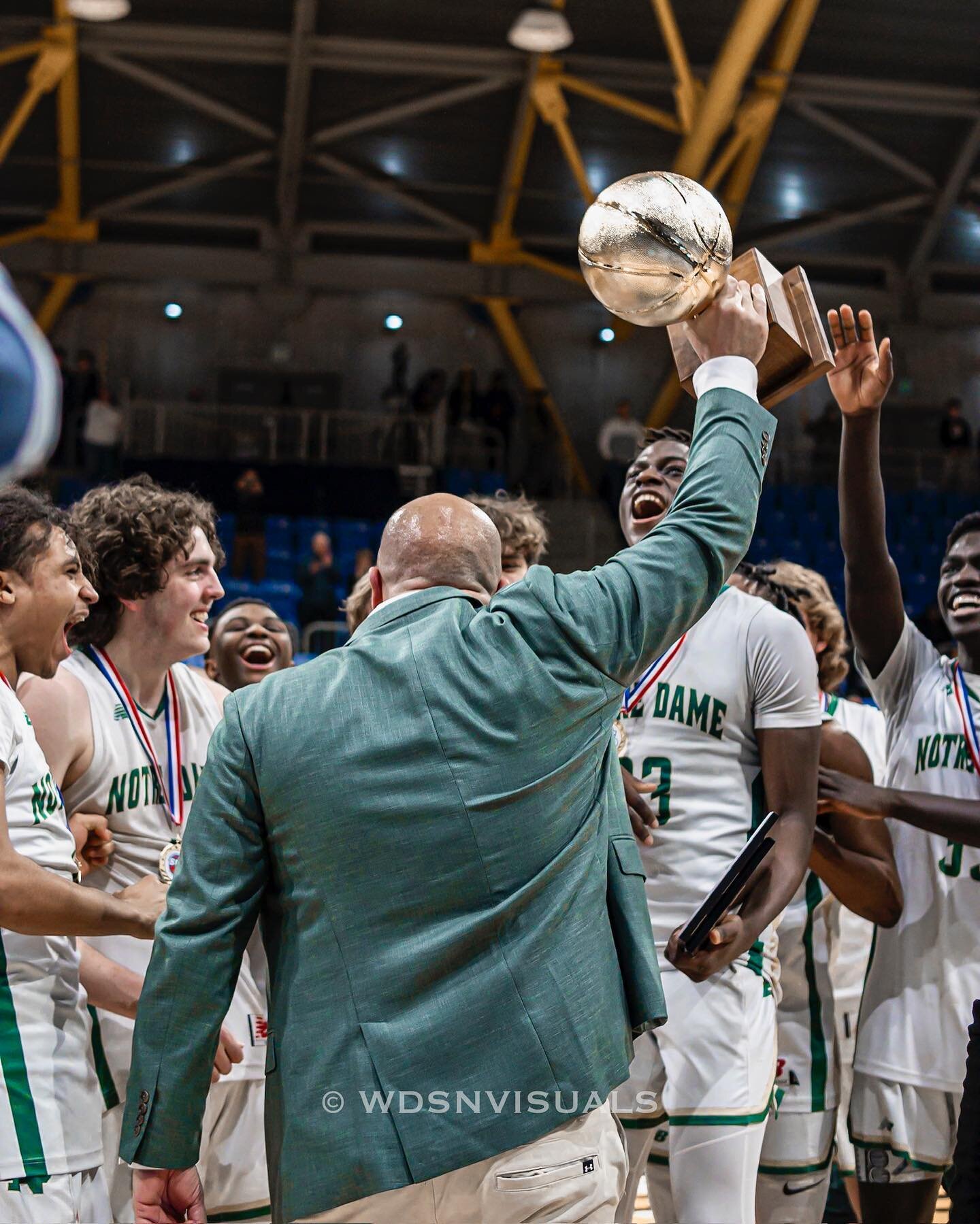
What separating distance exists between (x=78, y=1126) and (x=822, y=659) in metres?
2.94

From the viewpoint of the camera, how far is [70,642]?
11.5ft

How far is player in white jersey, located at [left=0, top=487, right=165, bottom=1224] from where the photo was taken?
249 centimetres

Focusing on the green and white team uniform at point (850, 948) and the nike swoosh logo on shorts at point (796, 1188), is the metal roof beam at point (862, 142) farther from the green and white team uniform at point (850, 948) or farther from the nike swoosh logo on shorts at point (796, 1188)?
the nike swoosh logo on shorts at point (796, 1188)

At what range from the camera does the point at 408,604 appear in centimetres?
227

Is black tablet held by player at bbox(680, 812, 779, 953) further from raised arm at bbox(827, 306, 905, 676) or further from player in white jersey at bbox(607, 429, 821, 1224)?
raised arm at bbox(827, 306, 905, 676)

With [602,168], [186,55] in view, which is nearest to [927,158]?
[602,168]

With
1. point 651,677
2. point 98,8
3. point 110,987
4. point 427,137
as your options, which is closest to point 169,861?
point 110,987

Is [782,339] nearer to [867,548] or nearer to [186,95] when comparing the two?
[867,548]

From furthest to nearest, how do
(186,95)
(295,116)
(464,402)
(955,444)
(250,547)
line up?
(464,402)
(955,444)
(295,116)
(186,95)
(250,547)

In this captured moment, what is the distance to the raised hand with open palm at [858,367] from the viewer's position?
3.37 meters

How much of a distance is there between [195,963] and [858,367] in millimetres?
2209

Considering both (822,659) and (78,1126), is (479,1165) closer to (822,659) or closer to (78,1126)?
(78,1126)

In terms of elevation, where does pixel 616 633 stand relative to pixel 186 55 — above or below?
below

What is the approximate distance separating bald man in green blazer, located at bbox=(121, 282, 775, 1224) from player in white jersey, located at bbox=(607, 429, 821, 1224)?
0.82 meters
